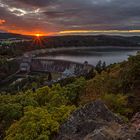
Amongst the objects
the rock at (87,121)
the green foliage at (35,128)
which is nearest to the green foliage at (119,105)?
the green foliage at (35,128)

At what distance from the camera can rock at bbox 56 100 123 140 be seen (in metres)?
19.5

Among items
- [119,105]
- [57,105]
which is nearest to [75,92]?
[57,105]

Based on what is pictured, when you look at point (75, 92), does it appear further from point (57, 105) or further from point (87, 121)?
point (87, 121)

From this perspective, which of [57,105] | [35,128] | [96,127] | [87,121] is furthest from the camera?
[57,105]

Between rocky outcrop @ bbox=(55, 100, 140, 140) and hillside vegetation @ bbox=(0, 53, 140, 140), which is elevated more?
rocky outcrop @ bbox=(55, 100, 140, 140)

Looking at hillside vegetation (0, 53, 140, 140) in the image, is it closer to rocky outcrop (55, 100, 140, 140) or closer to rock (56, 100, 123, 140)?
rock (56, 100, 123, 140)

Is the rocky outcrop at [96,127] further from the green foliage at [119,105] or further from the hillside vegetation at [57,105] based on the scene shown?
the green foliage at [119,105]

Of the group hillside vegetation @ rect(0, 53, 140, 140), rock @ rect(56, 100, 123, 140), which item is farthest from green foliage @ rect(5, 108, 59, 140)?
rock @ rect(56, 100, 123, 140)

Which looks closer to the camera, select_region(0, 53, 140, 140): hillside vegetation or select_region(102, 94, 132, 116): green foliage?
select_region(0, 53, 140, 140): hillside vegetation

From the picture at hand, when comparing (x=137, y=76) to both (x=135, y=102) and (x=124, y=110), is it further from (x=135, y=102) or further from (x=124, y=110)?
(x=124, y=110)

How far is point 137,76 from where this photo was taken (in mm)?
40969

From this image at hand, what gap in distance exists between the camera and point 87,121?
65.5 ft

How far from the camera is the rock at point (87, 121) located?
64.0ft

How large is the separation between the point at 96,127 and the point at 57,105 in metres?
18.7
